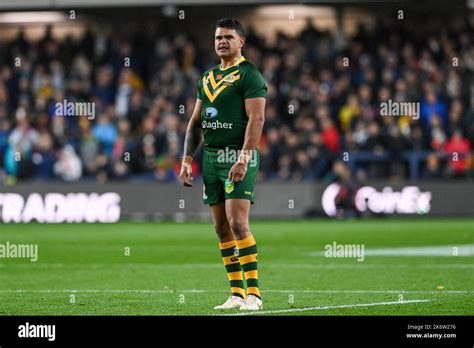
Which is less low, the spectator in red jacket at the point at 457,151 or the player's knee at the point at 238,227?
the spectator in red jacket at the point at 457,151

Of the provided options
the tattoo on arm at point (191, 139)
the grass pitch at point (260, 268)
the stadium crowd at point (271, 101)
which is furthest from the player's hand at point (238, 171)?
the stadium crowd at point (271, 101)

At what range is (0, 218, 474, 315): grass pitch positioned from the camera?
37.1ft

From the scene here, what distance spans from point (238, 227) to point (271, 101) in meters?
19.0

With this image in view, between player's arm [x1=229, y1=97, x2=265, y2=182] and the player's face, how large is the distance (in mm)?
486

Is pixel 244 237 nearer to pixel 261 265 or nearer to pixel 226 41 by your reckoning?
pixel 226 41

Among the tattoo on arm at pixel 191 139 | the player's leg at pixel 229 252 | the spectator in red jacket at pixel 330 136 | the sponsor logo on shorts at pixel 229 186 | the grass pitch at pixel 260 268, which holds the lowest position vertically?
the grass pitch at pixel 260 268

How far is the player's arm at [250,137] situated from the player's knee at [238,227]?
15.1 inches

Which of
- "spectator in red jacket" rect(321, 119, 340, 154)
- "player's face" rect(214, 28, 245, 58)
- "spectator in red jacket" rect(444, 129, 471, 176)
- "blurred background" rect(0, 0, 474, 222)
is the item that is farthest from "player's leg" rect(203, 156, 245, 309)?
"spectator in red jacket" rect(321, 119, 340, 154)

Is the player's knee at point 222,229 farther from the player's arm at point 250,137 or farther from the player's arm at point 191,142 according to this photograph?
the player's arm at point 250,137

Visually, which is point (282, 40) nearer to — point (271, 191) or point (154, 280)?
point (271, 191)

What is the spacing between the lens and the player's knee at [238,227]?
10.6 metres

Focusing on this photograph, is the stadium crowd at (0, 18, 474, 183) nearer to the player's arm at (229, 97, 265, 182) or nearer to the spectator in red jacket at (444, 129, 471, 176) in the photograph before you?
the spectator in red jacket at (444, 129, 471, 176)

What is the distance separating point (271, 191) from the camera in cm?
2628

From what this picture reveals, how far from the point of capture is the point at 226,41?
1062cm
